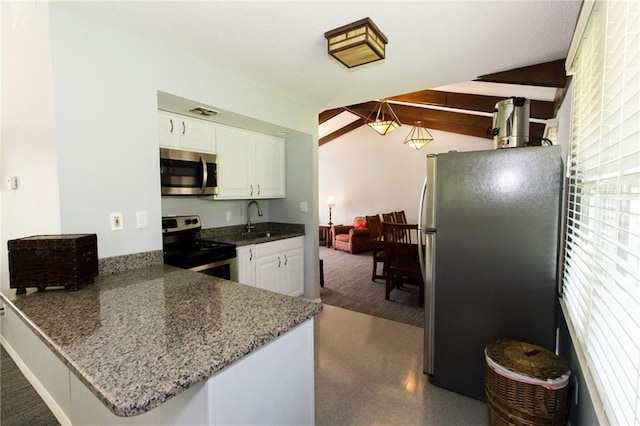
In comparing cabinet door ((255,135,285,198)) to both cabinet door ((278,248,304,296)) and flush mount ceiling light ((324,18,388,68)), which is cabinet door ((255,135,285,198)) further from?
flush mount ceiling light ((324,18,388,68))

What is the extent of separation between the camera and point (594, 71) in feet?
Result: 4.54

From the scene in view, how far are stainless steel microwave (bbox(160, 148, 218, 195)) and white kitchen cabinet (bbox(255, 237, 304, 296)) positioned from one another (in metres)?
0.82

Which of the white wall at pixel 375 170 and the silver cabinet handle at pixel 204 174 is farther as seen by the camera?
the white wall at pixel 375 170

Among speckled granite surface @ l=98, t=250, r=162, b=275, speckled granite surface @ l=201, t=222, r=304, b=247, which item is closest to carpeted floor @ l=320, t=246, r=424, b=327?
speckled granite surface @ l=201, t=222, r=304, b=247

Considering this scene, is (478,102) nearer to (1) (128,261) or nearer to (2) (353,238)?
Result: (2) (353,238)

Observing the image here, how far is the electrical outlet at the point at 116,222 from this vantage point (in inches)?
75.7

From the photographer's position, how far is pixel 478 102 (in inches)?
177

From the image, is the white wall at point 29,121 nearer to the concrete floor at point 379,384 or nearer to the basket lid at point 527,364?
the concrete floor at point 379,384

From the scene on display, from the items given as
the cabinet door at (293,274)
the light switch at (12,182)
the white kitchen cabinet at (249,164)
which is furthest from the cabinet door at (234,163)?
the light switch at (12,182)

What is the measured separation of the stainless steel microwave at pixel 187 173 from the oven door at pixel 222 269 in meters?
0.67

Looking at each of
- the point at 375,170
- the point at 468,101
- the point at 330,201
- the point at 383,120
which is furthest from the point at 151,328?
the point at 330,201

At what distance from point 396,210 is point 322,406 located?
20.2ft

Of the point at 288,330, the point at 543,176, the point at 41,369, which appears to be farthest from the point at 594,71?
the point at 41,369

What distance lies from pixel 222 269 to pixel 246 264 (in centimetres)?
29
